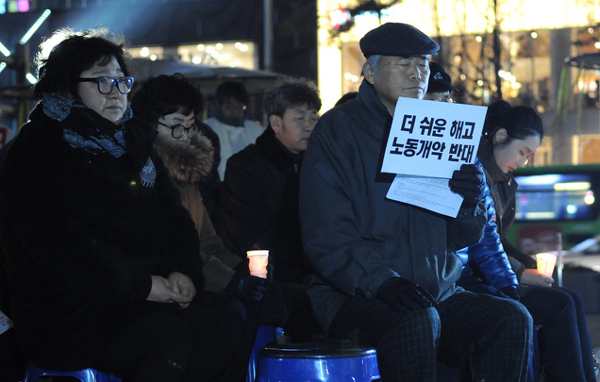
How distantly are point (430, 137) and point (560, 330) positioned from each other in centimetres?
198

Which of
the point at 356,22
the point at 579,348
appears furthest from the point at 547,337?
the point at 356,22

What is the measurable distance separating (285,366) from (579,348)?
231cm

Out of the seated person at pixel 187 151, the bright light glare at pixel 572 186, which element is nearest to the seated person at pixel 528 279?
the seated person at pixel 187 151

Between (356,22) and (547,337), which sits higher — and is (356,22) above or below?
above

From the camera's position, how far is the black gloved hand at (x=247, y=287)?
4527 mm

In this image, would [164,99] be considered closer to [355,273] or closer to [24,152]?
[24,152]

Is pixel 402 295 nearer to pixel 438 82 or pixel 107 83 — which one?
pixel 107 83

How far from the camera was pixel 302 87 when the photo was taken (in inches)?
234

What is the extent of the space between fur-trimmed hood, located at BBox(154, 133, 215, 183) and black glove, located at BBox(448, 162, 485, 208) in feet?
4.82

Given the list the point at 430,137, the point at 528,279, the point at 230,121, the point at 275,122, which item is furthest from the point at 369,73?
the point at 230,121

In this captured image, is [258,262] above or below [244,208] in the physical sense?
below

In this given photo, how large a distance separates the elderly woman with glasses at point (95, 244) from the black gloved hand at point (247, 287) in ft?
1.45

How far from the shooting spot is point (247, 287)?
455 centimetres

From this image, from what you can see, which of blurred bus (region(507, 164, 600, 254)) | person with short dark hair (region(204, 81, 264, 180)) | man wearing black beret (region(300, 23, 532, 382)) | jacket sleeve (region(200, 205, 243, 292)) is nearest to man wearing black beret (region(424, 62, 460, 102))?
man wearing black beret (region(300, 23, 532, 382))
